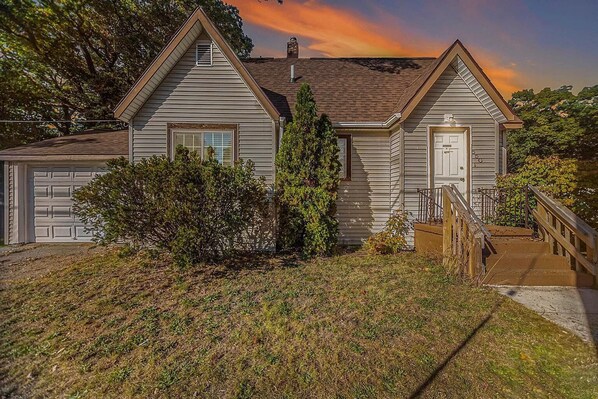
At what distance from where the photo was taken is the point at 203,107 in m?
7.73

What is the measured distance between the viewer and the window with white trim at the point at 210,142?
7.82 meters

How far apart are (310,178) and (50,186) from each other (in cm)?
784

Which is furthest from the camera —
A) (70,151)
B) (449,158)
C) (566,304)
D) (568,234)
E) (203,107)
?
(70,151)

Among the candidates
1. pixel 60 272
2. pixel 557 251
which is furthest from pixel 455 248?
pixel 60 272

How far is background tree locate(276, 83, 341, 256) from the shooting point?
22.3 ft

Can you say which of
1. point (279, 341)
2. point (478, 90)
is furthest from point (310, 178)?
point (478, 90)

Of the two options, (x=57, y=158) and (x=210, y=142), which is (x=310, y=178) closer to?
(x=210, y=142)

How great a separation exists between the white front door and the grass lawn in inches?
144

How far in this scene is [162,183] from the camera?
544cm

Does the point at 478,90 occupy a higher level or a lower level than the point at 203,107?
higher


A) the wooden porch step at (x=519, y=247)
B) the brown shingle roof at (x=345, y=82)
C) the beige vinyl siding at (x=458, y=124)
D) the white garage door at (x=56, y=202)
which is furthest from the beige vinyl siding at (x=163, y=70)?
the wooden porch step at (x=519, y=247)

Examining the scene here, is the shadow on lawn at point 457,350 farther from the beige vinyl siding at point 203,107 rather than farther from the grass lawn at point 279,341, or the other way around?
the beige vinyl siding at point 203,107

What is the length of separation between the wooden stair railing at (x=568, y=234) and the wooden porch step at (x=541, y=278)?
0.21 metres

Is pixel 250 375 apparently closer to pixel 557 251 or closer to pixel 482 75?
pixel 557 251
